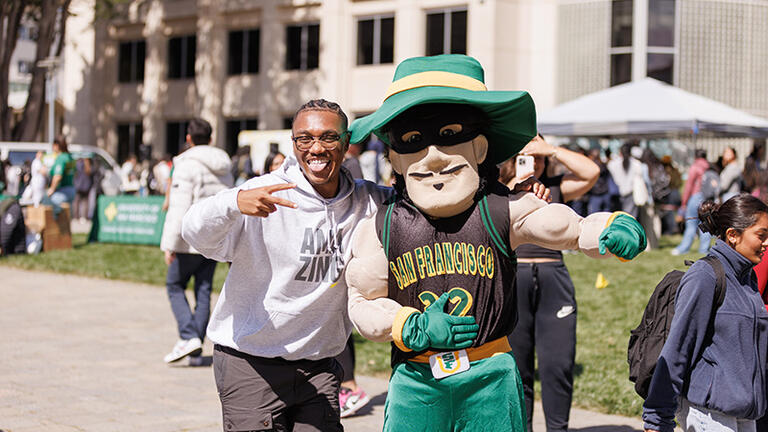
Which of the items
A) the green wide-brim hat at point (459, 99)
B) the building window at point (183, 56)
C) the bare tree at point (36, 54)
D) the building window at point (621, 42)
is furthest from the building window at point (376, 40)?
the green wide-brim hat at point (459, 99)

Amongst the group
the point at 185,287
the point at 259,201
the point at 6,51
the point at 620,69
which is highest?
the point at 6,51

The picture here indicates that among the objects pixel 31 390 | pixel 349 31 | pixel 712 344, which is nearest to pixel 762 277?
pixel 712 344

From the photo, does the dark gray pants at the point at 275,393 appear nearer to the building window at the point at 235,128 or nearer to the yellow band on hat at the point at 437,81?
the yellow band on hat at the point at 437,81

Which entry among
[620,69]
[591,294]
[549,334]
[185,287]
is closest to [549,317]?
[549,334]

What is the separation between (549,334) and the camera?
17.5 feet

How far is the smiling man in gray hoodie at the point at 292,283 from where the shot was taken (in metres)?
3.72

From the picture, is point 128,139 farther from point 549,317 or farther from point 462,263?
point 462,263

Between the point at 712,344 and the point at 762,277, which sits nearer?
the point at 712,344

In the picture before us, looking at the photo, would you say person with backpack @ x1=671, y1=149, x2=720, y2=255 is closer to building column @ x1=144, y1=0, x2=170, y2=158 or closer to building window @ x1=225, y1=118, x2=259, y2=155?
building window @ x1=225, y1=118, x2=259, y2=155

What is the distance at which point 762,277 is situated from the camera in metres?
4.49

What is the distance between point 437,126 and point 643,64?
24550mm

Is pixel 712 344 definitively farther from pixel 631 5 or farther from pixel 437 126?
pixel 631 5

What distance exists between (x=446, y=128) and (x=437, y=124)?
0.04 m

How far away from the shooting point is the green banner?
16906 mm
